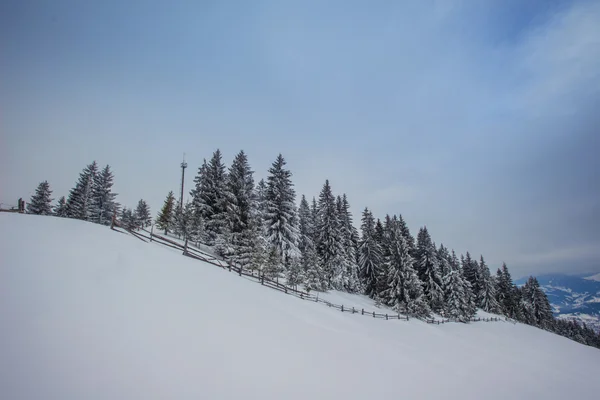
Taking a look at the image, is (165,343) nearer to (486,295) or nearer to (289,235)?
(289,235)

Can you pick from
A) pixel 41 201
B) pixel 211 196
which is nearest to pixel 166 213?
pixel 211 196

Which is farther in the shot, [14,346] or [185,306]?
[185,306]

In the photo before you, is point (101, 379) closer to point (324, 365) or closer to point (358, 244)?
point (324, 365)

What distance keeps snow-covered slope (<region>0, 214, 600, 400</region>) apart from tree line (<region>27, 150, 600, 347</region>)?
13168 mm

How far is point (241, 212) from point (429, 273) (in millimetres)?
36366

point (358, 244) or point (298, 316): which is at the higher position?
point (358, 244)

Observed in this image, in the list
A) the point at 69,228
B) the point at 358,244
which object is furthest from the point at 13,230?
the point at 358,244

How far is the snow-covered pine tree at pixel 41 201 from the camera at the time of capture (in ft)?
158

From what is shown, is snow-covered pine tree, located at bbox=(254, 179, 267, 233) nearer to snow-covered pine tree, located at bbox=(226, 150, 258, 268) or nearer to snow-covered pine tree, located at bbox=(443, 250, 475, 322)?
snow-covered pine tree, located at bbox=(226, 150, 258, 268)

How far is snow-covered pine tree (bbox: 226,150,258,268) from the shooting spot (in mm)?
28859

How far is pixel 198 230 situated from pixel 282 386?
101 ft

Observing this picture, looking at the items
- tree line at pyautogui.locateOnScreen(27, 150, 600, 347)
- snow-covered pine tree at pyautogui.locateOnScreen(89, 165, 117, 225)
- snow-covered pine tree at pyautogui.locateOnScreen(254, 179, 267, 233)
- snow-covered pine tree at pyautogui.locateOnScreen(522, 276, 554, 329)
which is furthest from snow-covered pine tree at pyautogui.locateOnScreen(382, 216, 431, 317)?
snow-covered pine tree at pyautogui.locateOnScreen(522, 276, 554, 329)

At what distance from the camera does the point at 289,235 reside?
36000mm

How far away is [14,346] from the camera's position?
6242 mm
